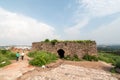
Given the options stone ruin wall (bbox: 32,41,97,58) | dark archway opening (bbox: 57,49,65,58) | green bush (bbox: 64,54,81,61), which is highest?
stone ruin wall (bbox: 32,41,97,58)

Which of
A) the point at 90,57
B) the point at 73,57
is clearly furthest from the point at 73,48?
the point at 90,57

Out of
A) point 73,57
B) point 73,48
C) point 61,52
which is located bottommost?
point 73,57

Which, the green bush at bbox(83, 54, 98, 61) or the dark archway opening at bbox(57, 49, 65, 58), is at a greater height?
the dark archway opening at bbox(57, 49, 65, 58)

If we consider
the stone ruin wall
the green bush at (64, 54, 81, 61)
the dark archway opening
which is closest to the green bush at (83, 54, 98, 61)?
the stone ruin wall

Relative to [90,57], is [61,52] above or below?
above

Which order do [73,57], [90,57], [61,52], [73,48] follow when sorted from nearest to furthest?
[90,57]
[73,57]
[73,48]
[61,52]

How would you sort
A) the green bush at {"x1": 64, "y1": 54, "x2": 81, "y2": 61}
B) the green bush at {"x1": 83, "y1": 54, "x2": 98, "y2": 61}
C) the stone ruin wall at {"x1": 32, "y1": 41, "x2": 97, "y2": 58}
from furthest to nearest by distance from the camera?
1. the stone ruin wall at {"x1": 32, "y1": 41, "x2": 97, "y2": 58}
2. the green bush at {"x1": 64, "y1": 54, "x2": 81, "y2": 61}
3. the green bush at {"x1": 83, "y1": 54, "x2": 98, "y2": 61}

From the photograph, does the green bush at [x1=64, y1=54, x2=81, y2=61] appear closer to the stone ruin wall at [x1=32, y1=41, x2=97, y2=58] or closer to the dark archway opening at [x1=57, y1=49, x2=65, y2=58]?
the stone ruin wall at [x1=32, y1=41, x2=97, y2=58]

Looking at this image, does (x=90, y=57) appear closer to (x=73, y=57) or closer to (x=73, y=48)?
(x=73, y=57)

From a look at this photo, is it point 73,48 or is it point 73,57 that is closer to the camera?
point 73,57

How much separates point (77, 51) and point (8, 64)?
35.4 feet

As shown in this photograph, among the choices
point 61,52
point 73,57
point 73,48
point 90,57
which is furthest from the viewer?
point 61,52

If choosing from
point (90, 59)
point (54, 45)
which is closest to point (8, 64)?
point (54, 45)

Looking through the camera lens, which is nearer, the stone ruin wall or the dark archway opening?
the stone ruin wall
